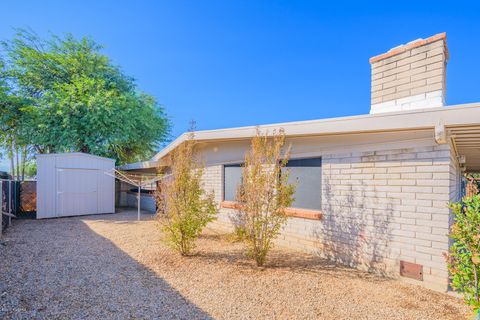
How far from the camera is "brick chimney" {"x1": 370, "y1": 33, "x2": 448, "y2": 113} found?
4.53 m

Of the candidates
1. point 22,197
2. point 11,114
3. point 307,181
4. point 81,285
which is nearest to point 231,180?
point 307,181

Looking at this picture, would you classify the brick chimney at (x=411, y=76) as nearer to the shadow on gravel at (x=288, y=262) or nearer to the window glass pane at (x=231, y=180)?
the shadow on gravel at (x=288, y=262)

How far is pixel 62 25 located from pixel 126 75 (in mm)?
4446

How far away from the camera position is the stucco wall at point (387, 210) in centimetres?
382

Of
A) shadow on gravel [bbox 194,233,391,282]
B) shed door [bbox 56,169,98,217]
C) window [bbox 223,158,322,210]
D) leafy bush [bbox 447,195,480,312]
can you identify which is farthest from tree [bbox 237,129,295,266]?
shed door [bbox 56,169,98,217]

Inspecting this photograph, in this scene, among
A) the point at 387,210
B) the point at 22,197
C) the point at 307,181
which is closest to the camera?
the point at 387,210

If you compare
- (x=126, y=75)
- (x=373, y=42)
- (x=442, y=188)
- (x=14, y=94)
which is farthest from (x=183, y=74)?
(x=442, y=188)

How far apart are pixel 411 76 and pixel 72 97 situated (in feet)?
49.6

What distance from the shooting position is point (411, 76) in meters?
4.86

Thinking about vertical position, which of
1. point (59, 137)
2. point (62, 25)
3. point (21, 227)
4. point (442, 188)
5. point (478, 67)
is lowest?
point (21, 227)

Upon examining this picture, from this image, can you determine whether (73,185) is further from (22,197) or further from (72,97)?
(72,97)

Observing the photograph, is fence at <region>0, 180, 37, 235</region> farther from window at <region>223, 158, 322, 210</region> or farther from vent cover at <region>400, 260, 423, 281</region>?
vent cover at <region>400, 260, 423, 281</region>

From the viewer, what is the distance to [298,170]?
5.86 metres

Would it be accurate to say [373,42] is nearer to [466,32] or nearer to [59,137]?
[466,32]
